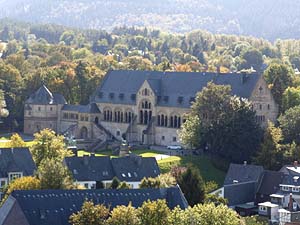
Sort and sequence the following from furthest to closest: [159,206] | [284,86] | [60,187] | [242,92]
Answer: [284,86]
[242,92]
[60,187]
[159,206]

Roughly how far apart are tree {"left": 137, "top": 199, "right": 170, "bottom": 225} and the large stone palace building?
5305cm

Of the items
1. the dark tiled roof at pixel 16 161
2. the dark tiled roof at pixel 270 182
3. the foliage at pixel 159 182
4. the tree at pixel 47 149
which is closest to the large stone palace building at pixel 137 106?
the dark tiled roof at pixel 270 182

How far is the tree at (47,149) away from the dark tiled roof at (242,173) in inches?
669

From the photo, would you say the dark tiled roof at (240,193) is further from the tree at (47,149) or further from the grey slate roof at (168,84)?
the grey slate roof at (168,84)

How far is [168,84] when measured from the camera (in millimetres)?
131125

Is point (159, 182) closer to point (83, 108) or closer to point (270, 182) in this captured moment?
point (270, 182)

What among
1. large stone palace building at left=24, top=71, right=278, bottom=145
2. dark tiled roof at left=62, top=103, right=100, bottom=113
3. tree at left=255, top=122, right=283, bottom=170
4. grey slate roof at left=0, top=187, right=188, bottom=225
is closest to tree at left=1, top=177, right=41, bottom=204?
grey slate roof at left=0, top=187, right=188, bottom=225

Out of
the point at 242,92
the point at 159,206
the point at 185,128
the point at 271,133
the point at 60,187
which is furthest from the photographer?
the point at 242,92

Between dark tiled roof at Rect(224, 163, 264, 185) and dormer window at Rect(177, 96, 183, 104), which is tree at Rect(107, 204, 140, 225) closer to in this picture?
dark tiled roof at Rect(224, 163, 264, 185)

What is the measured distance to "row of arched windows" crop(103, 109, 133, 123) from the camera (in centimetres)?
13388

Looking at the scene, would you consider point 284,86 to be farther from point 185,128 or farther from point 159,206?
point 159,206

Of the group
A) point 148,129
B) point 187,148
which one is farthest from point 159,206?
point 148,129

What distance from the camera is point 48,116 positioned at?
14075 cm

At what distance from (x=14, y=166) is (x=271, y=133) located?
100 feet
